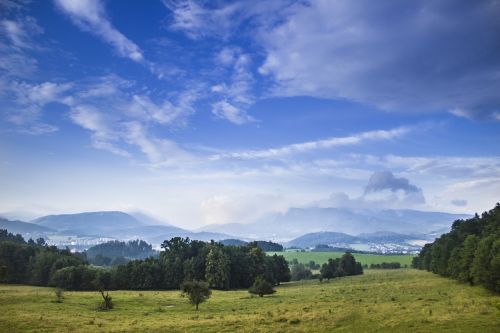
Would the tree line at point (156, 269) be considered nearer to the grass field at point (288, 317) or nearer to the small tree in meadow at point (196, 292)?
the small tree in meadow at point (196, 292)

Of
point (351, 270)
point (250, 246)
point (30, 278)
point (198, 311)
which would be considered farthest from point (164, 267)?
point (351, 270)

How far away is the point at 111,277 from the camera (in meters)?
96.4

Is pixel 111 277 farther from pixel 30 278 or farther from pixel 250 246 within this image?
pixel 250 246

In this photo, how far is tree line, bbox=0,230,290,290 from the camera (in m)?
94.3

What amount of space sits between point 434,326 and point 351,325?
717cm

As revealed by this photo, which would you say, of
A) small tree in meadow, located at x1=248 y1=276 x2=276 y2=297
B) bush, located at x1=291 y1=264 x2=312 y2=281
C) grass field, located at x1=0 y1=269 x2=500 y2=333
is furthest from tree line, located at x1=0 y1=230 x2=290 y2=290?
grass field, located at x1=0 y1=269 x2=500 y2=333

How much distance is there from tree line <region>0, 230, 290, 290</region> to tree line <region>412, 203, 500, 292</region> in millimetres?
44572

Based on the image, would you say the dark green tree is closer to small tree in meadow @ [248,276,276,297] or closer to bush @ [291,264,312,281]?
small tree in meadow @ [248,276,276,297]

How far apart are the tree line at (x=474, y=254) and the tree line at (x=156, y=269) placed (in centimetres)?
4457

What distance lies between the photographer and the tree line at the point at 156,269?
309 feet

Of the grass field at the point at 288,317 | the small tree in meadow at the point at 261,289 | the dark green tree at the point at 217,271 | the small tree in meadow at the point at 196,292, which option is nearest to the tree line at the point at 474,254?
the grass field at the point at 288,317

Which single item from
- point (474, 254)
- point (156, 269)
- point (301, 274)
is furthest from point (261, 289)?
point (301, 274)

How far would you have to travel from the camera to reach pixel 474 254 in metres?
67.1

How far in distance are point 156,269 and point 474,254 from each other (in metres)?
75.6
